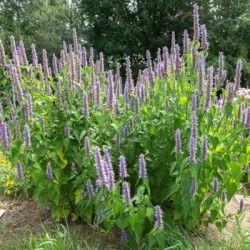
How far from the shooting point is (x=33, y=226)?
376cm

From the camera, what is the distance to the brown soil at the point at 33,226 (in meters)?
3.42

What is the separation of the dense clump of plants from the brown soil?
0.89 ft

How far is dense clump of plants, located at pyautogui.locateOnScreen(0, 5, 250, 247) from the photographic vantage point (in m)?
2.73

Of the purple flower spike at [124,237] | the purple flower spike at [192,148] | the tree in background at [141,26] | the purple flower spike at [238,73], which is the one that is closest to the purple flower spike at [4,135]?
the purple flower spike at [124,237]

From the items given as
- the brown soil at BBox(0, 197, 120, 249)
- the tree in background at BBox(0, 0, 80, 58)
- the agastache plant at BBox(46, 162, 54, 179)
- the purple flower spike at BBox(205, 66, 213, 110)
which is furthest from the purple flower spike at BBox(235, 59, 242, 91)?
the tree in background at BBox(0, 0, 80, 58)

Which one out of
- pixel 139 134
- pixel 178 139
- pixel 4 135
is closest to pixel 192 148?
pixel 178 139

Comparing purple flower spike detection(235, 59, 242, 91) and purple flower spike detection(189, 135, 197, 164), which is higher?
purple flower spike detection(235, 59, 242, 91)

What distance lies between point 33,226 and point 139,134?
1.66 metres

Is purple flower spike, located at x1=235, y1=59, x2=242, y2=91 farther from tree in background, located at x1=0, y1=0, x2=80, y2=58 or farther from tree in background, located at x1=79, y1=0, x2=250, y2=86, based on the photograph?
tree in background, located at x1=0, y1=0, x2=80, y2=58

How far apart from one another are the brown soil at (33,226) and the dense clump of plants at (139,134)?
0.27 m

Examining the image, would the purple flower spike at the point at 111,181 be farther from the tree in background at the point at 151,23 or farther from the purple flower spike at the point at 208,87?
the tree in background at the point at 151,23

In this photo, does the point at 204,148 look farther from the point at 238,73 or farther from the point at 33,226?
the point at 33,226

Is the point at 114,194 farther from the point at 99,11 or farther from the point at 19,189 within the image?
the point at 99,11

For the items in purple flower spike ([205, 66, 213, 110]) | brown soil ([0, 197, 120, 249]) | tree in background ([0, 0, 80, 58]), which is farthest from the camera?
tree in background ([0, 0, 80, 58])
